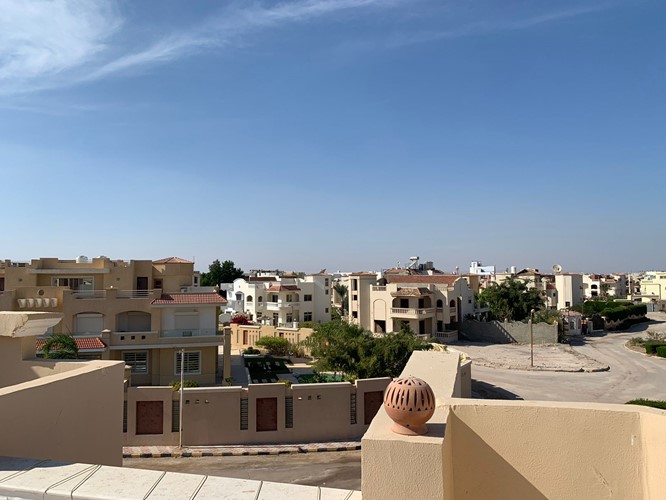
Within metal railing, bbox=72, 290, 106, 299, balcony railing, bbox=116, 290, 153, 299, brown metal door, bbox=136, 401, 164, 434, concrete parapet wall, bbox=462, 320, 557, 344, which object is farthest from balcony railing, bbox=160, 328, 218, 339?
concrete parapet wall, bbox=462, 320, 557, 344

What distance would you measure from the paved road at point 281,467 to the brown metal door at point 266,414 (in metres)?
1.31

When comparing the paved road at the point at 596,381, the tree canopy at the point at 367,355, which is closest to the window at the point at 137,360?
the tree canopy at the point at 367,355

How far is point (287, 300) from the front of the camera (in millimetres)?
52969

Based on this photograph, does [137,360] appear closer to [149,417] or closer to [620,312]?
[149,417]

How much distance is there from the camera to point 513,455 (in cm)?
439

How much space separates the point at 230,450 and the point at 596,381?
23.9 meters

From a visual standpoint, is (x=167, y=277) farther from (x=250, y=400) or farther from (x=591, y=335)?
(x=591, y=335)

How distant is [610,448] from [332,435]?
15394 millimetres

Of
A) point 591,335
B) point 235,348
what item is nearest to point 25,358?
point 235,348

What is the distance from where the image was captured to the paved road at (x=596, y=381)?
26.0 metres

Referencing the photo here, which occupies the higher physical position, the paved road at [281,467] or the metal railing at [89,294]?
the metal railing at [89,294]

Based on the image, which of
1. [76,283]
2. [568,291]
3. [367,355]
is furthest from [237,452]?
[568,291]

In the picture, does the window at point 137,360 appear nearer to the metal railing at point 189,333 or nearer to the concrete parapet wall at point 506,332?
the metal railing at point 189,333

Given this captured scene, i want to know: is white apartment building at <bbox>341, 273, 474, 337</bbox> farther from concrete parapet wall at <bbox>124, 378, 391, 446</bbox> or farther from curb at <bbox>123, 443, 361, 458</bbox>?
curb at <bbox>123, 443, 361, 458</bbox>
